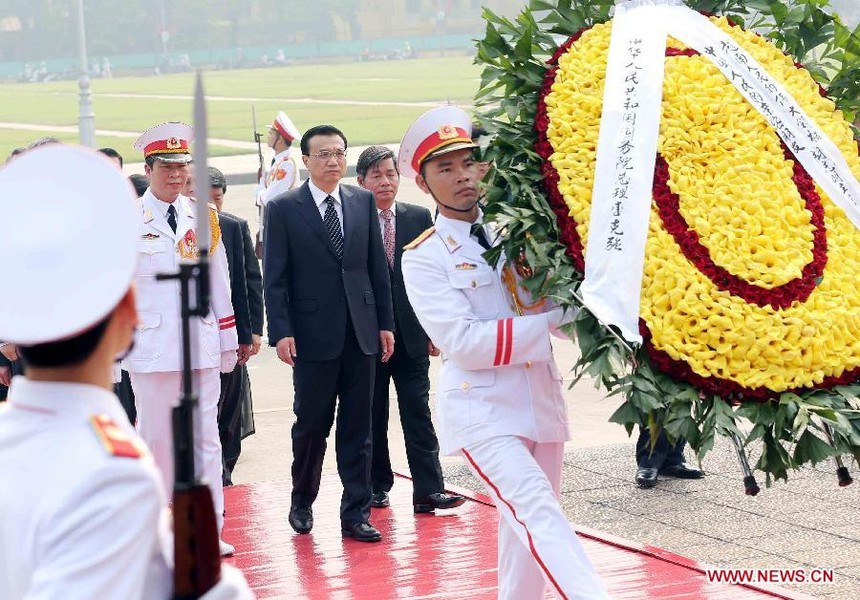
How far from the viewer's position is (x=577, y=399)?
9531mm

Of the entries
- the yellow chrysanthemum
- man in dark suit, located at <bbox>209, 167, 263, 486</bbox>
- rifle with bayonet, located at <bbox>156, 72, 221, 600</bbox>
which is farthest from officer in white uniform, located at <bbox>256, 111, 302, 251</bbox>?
rifle with bayonet, located at <bbox>156, 72, 221, 600</bbox>

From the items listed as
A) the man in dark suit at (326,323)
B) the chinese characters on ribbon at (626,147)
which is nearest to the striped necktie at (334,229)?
the man in dark suit at (326,323)

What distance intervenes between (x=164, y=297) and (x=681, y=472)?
2.76 meters

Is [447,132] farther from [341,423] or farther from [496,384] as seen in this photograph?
[341,423]

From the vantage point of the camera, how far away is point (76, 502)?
73.0 inches

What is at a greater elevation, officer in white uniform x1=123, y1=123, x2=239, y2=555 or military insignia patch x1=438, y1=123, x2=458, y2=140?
military insignia patch x1=438, y1=123, x2=458, y2=140

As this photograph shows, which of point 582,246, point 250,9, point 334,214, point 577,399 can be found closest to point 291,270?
point 334,214

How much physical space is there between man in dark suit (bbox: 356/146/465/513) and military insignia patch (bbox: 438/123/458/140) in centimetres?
214

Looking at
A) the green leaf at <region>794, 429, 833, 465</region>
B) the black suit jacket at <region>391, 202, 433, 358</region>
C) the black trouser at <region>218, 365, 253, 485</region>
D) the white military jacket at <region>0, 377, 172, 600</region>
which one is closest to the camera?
the white military jacket at <region>0, 377, 172, 600</region>

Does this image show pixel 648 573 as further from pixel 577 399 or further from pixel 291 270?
pixel 577 399

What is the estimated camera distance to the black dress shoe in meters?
7.32

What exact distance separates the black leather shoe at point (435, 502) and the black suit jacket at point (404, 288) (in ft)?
2.20

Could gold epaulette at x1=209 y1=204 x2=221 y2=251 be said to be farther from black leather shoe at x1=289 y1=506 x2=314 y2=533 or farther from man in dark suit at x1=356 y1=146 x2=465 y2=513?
black leather shoe at x1=289 y1=506 x2=314 y2=533

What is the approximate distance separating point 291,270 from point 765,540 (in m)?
2.37
